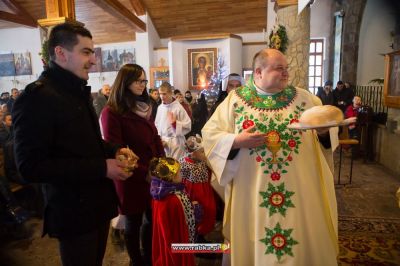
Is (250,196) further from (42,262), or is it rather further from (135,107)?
(42,262)

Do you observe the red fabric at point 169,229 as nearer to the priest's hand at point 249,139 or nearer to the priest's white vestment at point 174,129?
the priest's hand at point 249,139

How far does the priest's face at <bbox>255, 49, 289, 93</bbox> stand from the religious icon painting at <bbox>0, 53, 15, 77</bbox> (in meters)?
14.3

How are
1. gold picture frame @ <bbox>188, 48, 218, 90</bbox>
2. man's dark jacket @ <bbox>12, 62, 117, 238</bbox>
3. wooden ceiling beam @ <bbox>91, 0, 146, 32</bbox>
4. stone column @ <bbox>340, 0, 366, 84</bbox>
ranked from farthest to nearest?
gold picture frame @ <bbox>188, 48, 218, 90</bbox> → stone column @ <bbox>340, 0, 366, 84</bbox> → wooden ceiling beam @ <bbox>91, 0, 146, 32</bbox> → man's dark jacket @ <bbox>12, 62, 117, 238</bbox>

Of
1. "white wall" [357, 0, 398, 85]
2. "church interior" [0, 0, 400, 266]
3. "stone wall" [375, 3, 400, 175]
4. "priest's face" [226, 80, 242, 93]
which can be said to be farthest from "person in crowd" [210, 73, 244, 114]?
"white wall" [357, 0, 398, 85]

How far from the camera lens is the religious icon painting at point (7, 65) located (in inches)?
520

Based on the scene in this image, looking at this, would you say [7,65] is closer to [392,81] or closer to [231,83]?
[231,83]

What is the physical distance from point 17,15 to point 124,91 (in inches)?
464

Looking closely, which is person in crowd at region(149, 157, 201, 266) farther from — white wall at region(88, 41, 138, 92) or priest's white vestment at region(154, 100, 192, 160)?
white wall at region(88, 41, 138, 92)

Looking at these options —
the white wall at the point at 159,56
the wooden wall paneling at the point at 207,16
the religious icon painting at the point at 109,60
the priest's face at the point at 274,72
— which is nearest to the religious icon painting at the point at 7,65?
the religious icon painting at the point at 109,60

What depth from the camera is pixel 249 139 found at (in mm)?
1821

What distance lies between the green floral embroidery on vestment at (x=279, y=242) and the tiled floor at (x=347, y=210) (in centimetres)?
109

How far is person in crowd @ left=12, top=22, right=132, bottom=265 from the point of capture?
134 centimetres

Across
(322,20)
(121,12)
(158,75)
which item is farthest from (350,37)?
(121,12)

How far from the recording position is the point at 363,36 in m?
11.2
